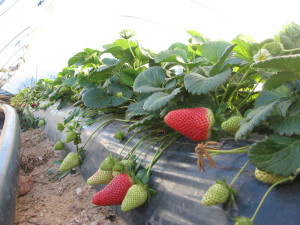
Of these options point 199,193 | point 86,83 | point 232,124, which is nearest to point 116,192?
point 199,193

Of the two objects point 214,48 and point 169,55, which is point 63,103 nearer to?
point 169,55

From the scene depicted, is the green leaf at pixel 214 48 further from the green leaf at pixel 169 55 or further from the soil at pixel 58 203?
the soil at pixel 58 203

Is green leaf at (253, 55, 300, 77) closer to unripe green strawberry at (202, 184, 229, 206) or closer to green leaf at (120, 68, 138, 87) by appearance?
unripe green strawberry at (202, 184, 229, 206)

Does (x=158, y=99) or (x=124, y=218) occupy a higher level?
(x=158, y=99)

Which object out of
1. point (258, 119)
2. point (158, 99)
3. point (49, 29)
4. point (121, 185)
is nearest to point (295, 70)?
point (258, 119)

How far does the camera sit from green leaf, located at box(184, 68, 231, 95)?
2.26 feet

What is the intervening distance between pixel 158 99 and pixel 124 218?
0.46 m

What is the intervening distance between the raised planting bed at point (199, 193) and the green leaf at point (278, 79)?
0.57 feet

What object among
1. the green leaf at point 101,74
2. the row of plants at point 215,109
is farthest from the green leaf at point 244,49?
the green leaf at point 101,74

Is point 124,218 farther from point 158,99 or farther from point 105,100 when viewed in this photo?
point 105,100

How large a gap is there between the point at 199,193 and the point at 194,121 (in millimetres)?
190

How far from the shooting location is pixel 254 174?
592 millimetres

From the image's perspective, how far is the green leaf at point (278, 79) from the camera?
57cm

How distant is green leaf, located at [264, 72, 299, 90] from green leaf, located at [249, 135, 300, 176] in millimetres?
143
